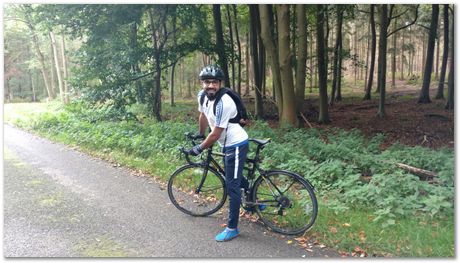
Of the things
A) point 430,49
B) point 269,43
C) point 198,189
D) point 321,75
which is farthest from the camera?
point 430,49

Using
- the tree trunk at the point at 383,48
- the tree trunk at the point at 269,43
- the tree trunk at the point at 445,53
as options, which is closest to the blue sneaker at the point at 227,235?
the tree trunk at the point at 269,43

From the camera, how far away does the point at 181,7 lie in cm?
1330

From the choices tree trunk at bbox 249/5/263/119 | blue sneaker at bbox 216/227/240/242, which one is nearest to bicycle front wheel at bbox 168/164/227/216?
blue sneaker at bbox 216/227/240/242

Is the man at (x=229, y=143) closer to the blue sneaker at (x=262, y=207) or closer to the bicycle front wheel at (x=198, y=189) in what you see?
the blue sneaker at (x=262, y=207)

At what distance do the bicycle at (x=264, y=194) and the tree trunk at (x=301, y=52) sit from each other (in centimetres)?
795

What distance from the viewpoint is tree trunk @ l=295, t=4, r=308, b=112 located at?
1256 cm

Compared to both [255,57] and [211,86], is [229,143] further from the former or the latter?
[255,57]

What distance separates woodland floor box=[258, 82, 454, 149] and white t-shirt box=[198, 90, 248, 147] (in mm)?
6388

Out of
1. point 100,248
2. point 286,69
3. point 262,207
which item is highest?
point 286,69

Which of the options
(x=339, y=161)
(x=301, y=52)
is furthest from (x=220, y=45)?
(x=339, y=161)

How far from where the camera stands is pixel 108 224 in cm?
509

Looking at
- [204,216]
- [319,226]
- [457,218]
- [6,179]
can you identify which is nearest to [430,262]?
[457,218]

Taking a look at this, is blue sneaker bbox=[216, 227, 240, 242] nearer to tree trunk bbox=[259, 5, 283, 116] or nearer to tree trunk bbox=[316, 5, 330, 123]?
tree trunk bbox=[259, 5, 283, 116]

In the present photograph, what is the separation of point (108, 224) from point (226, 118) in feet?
7.19
